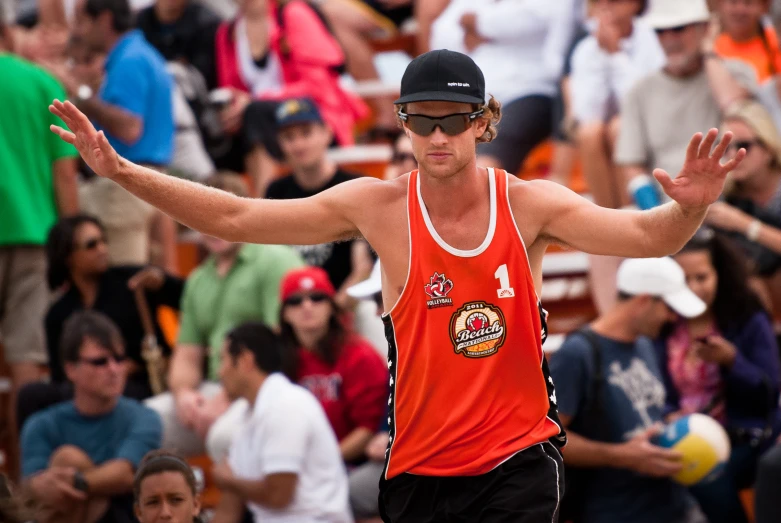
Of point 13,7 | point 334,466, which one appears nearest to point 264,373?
point 334,466

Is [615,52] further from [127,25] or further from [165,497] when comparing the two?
[165,497]

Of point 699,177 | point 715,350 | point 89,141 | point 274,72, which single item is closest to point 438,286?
point 699,177

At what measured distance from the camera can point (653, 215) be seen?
4.32 metres

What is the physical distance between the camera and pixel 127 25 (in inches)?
370

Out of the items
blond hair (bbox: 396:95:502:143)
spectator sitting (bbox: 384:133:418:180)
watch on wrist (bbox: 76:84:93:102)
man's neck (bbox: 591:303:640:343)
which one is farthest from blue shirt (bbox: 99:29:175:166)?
blond hair (bbox: 396:95:502:143)

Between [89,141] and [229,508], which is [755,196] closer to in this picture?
[229,508]

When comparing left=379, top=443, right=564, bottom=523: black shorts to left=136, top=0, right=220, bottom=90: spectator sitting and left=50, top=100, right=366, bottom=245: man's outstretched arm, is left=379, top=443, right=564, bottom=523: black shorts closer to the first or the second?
left=50, top=100, right=366, bottom=245: man's outstretched arm

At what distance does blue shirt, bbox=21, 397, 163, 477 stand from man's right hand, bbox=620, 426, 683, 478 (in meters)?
2.45

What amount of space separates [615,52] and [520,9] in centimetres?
67

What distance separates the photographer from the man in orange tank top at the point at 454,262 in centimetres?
444

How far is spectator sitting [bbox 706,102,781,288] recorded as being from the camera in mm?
8117

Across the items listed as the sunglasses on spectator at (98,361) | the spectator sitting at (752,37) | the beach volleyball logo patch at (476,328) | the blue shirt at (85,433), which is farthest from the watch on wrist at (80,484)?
the spectator sitting at (752,37)

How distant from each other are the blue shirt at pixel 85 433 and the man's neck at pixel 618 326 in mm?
2387

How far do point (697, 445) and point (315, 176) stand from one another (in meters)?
3.10
